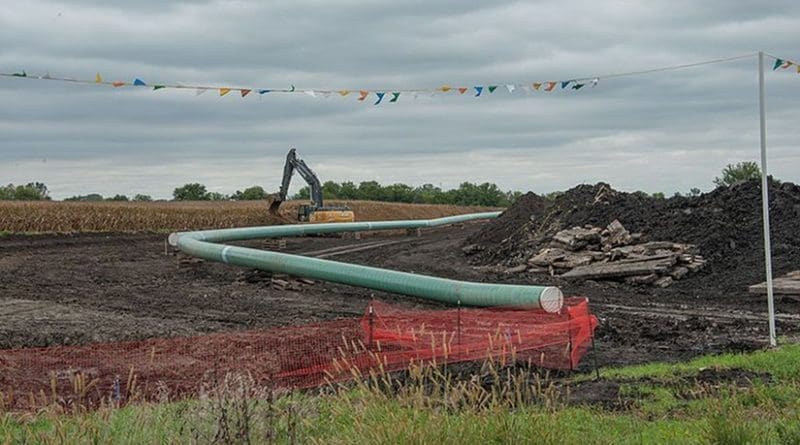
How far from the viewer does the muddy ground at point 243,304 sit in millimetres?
16062

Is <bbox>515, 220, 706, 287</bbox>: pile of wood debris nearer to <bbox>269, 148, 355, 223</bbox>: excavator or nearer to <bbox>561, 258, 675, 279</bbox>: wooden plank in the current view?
<bbox>561, 258, 675, 279</bbox>: wooden plank

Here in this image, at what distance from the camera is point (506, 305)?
1595 cm

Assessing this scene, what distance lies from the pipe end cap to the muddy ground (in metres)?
0.94

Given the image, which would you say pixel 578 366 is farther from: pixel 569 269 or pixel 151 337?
pixel 569 269

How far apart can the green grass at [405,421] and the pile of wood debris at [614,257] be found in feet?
53.5

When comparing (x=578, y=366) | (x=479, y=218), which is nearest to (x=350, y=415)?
(x=578, y=366)

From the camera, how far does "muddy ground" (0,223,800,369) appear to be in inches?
632

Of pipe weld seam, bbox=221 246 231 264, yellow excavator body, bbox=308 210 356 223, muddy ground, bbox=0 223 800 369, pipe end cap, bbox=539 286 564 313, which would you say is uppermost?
yellow excavator body, bbox=308 210 356 223

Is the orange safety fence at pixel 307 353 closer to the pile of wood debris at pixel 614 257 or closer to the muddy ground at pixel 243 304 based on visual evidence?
the muddy ground at pixel 243 304

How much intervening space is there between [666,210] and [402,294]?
1397cm

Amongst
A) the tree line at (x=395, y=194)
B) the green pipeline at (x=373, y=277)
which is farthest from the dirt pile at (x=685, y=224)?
the tree line at (x=395, y=194)

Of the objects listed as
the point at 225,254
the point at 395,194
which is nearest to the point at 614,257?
the point at 225,254

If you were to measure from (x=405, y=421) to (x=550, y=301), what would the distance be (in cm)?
867

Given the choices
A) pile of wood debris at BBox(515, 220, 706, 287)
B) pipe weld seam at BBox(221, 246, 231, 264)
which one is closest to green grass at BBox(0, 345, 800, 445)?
pile of wood debris at BBox(515, 220, 706, 287)
